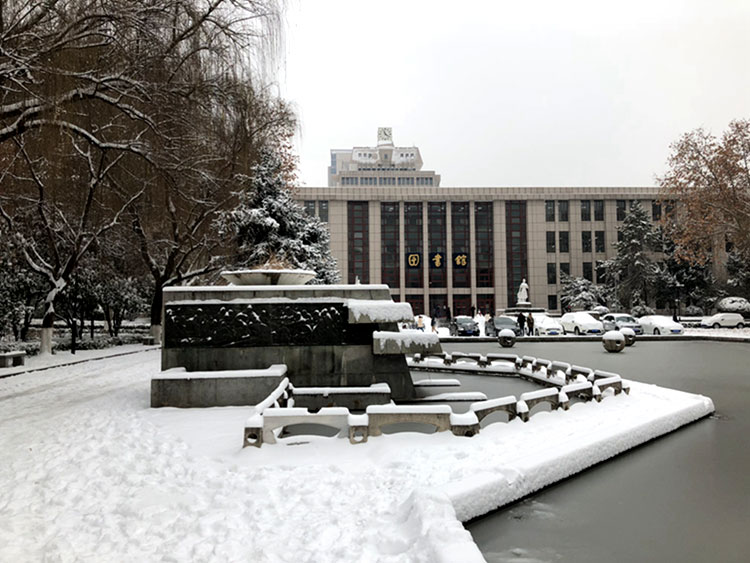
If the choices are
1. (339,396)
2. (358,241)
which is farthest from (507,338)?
(358,241)

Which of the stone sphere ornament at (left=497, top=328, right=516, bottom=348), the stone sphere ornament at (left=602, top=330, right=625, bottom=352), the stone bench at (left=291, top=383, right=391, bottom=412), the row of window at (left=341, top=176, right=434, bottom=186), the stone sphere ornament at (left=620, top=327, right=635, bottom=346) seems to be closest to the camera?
the stone bench at (left=291, top=383, right=391, bottom=412)

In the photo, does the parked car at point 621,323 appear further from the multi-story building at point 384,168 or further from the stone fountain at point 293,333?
the multi-story building at point 384,168

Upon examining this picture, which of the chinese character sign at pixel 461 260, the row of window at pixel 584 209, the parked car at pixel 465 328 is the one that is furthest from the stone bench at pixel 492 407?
the row of window at pixel 584 209

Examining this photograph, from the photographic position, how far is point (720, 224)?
98.4ft

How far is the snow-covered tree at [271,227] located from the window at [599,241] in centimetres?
4286

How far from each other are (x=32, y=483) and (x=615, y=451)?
20.4ft

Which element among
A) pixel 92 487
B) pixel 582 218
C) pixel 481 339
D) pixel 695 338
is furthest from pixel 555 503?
pixel 582 218

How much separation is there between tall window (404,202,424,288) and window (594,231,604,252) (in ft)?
65.2

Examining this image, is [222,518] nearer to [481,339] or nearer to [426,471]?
[426,471]

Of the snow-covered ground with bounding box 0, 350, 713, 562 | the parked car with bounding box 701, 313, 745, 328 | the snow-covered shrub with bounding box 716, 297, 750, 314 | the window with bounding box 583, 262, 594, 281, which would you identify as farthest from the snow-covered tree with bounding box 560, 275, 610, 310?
the snow-covered ground with bounding box 0, 350, 713, 562

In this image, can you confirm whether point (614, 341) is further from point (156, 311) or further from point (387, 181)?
point (387, 181)

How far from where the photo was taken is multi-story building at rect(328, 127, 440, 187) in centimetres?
10025

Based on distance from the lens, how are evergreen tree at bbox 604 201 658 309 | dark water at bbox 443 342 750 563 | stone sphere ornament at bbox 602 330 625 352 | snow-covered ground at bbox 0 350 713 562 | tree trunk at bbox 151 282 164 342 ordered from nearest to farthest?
snow-covered ground at bbox 0 350 713 562
dark water at bbox 443 342 750 563
stone sphere ornament at bbox 602 330 625 352
tree trunk at bbox 151 282 164 342
evergreen tree at bbox 604 201 658 309

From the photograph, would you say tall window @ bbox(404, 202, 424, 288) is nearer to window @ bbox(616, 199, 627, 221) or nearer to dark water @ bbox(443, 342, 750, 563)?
window @ bbox(616, 199, 627, 221)
